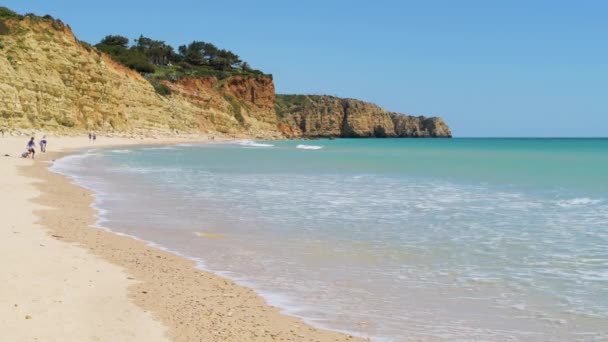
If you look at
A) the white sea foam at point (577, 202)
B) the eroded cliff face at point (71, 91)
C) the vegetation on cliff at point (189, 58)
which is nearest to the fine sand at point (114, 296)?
the white sea foam at point (577, 202)

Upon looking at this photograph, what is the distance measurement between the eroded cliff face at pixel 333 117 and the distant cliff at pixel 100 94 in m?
34.4

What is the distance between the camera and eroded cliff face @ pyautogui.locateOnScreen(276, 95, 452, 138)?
156375mm

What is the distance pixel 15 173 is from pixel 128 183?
3.61 meters

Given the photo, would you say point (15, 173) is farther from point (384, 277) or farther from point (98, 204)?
point (384, 277)

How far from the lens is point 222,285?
6812 millimetres

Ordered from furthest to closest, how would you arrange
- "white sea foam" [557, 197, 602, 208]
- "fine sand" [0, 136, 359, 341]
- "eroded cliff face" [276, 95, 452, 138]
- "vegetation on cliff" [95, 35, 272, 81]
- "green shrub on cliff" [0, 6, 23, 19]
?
"eroded cliff face" [276, 95, 452, 138] < "vegetation on cliff" [95, 35, 272, 81] < "green shrub on cliff" [0, 6, 23, 19] < "white sea foam" [557, 197, 602, 208] < "fine sand" [0, 136, 359, 341]

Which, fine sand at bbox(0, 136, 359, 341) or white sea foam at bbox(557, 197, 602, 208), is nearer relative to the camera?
Result: fine sand at bbox(0, 136, 359, 341)

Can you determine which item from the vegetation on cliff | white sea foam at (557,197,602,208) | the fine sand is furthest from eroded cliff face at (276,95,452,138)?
the fine sand

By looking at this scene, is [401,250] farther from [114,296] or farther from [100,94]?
[100,94]

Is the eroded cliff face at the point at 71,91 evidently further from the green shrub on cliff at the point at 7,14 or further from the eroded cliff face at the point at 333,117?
the eroded cliff face at the point at 333,117

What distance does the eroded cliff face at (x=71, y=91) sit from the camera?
4981 centimetres

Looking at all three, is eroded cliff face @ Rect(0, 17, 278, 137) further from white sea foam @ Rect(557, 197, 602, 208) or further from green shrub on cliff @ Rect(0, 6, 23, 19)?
white sea foam @ Rect(557, 197, 602, 208)

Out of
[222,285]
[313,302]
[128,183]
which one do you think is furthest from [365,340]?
[128,183]

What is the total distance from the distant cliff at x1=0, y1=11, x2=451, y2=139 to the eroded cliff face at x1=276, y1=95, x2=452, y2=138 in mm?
34377
